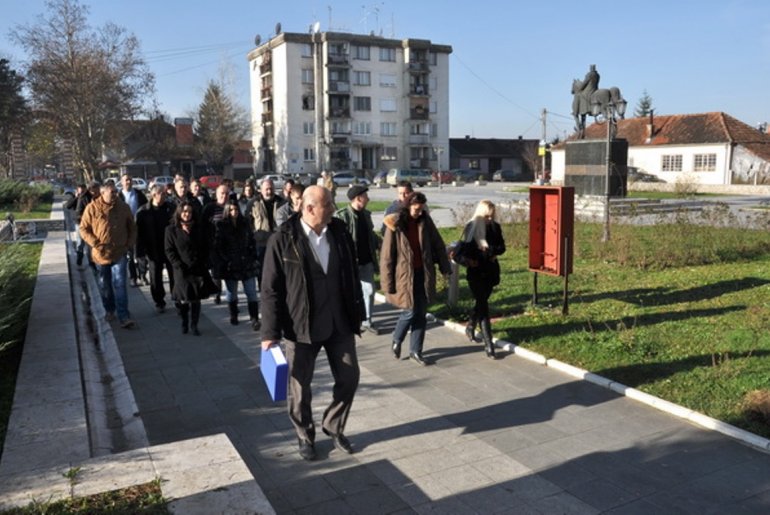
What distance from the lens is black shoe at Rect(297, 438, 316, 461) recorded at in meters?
4.74

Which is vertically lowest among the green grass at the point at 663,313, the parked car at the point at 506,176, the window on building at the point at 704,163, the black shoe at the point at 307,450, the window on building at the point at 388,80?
the black shoe at the point at 307,450

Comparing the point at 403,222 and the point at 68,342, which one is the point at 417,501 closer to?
the point at 403,222

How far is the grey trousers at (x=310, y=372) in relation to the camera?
4.63m

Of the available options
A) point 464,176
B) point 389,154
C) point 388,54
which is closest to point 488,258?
point 464,176

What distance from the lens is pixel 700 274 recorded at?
1119 centimetres

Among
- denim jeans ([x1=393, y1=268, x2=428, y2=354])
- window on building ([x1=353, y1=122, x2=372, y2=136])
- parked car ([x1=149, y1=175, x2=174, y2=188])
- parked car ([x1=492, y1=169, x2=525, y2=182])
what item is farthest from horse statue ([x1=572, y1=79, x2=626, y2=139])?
window on building ([x1=353, y1=122, x2=372, y2=136])

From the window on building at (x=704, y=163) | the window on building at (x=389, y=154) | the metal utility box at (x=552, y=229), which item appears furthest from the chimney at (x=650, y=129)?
the metal utility box at (x=552, y=229)

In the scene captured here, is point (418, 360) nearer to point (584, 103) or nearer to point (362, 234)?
point (362, 234)

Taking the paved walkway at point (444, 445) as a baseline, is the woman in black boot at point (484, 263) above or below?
above

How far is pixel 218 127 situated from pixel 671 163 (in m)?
43.9

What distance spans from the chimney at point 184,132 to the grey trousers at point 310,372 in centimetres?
7231

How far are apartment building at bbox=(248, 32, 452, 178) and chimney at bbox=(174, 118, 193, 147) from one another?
8.14m

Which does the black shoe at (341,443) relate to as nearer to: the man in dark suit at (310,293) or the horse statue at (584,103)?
the man in dark suit at (310,293)

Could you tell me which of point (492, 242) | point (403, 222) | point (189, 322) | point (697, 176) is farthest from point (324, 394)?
point (697, 176)
